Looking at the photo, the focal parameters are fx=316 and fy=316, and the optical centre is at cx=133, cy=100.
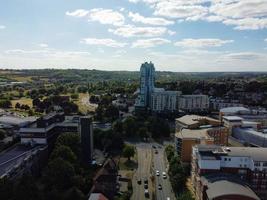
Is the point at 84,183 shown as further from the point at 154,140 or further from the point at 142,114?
the point at 142,114

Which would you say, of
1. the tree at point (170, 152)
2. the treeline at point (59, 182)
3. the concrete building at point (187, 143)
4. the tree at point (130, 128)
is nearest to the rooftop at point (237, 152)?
the concrete building at point (187, 143)

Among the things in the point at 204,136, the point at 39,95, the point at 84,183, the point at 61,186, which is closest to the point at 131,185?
the point at 84,183

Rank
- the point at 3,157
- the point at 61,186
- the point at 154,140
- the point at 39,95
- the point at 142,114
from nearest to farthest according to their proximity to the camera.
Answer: the point at 61,186 → the point at 3,157 → the point at 154,140 → the point at 142,114 → the point at 39,95

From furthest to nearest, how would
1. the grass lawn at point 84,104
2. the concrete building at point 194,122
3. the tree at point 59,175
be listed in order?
the grass lawn at point 84,104, the concrete building at point 194,122, the tree at point 59,175

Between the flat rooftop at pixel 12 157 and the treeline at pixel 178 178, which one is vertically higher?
the flat rooftop at pixel 12 157

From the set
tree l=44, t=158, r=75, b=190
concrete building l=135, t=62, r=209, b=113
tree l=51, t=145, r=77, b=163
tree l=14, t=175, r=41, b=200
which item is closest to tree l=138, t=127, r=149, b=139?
concrete building l=135, t=62, r=209, b=113

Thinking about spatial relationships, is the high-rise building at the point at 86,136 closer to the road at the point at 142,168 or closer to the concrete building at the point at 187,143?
the road at the point at 142,168
